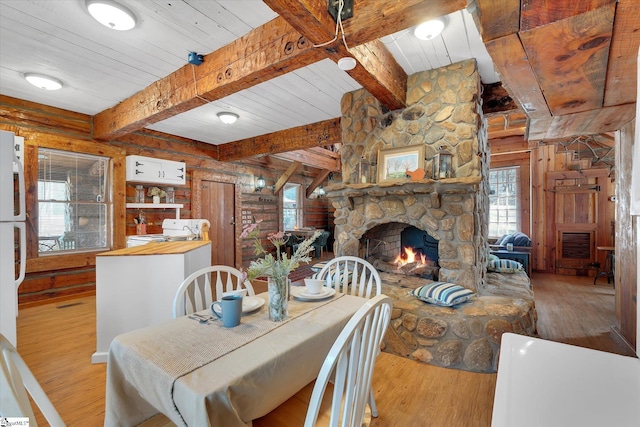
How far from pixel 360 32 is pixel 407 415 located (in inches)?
89.7

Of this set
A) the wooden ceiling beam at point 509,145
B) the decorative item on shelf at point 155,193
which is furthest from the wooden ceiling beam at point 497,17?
the wooden ceiling beam at point 509,145

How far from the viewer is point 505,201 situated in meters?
5.98

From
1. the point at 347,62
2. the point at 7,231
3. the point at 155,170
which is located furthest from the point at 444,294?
the point at 155,170

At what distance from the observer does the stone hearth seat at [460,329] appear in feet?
7.18

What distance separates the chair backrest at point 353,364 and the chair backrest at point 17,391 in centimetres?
73

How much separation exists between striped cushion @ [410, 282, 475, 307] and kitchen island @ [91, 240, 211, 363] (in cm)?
203

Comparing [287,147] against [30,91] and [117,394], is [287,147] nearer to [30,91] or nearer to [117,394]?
[30,91]

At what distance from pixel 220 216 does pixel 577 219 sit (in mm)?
6505

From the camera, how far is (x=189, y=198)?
16.8ft

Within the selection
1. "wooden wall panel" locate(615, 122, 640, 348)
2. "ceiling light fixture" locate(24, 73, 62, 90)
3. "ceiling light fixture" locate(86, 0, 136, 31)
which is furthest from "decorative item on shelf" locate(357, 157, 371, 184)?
"ceiling light fixture" locate(24, 73, 62, 90)

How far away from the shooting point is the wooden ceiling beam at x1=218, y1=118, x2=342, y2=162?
418cm

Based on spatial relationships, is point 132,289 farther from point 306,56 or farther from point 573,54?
point 573,54

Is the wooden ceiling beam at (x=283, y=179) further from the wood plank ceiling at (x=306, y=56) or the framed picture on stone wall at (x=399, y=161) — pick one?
the framed picture on stone wall at (x=399, y=161)

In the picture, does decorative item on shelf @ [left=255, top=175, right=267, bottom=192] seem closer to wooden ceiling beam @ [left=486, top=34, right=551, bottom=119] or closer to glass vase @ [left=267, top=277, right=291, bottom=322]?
glass vase @ [left=267, top=277, right=291, bottom=322]
